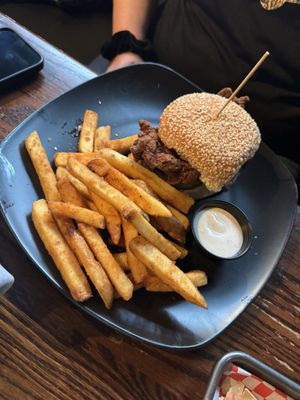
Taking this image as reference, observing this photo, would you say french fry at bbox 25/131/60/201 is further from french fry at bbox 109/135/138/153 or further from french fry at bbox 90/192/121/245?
french fry at bbox 109/135/138/153

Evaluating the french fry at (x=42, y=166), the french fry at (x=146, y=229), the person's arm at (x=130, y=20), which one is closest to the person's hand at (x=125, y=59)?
the person's arm at (x=130, y=20)

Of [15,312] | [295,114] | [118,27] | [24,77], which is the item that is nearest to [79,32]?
[118,27]

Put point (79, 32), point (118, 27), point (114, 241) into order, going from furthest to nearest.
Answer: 1. point (79, 32)
2. point (118, 27)
3. point (114, 241)

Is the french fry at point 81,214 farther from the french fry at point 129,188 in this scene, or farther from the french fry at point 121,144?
the french fry at point 121,144


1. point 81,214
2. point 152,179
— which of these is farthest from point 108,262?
point 152,179

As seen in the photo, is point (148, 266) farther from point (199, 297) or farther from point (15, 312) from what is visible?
point (15, 312)
